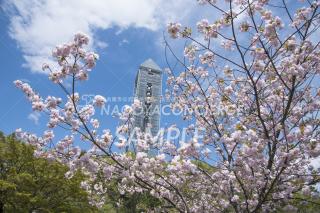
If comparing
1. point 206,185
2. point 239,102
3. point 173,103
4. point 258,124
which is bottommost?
point 206,185

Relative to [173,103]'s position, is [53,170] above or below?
above

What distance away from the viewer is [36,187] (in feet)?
60.3

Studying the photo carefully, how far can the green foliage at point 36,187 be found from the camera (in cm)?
1811

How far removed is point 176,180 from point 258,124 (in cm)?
188

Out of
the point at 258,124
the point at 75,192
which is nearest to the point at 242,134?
the point at 258,124

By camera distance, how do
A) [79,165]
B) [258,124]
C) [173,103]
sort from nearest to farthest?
1. [79,165]
2. [258,124]
3. [173,103]

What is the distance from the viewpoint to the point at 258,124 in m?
6.87

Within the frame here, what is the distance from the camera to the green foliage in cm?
1811

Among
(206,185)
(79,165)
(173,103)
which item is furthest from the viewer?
(173,103)

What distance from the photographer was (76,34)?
5.23 m

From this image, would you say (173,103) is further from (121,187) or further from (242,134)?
(242,134)

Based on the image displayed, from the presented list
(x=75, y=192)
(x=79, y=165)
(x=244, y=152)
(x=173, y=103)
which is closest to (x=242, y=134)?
(x=244, y=152)

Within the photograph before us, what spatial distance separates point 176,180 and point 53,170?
13.2 meters

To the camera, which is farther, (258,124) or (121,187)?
(121,187)
